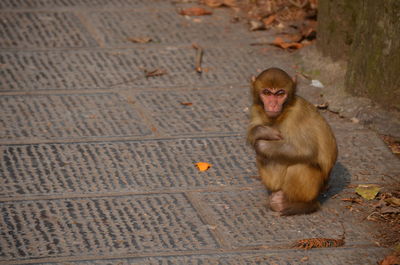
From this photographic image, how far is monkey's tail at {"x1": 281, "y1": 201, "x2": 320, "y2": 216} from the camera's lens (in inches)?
209

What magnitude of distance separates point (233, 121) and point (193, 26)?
220 cm

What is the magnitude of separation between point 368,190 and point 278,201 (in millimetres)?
785

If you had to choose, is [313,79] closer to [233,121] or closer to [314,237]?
[233,121]

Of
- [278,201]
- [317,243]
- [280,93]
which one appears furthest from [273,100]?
[317,243]

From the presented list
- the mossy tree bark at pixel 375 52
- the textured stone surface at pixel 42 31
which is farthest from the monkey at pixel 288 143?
the textured stone surface at pixel 42 31

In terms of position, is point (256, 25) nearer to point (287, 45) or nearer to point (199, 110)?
point (287, 45)

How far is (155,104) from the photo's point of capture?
6973 millimetres

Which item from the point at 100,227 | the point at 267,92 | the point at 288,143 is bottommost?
the point at 100,227

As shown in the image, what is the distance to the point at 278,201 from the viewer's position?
5320 millimetres

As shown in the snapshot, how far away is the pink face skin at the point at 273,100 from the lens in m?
5.08

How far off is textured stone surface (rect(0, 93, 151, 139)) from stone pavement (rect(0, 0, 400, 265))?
17mm

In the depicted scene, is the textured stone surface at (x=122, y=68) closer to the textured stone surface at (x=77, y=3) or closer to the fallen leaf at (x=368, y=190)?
the textured stone surface at (x=77, y=3)

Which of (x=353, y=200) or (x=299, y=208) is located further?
(x=353, y=200)

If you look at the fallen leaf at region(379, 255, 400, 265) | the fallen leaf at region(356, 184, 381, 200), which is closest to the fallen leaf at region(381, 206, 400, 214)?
the fallen leaf at region(356, 184, 381, 200)
